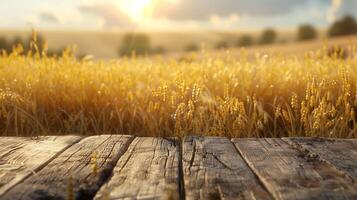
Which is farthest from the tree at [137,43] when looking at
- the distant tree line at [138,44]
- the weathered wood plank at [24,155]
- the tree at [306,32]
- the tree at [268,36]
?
the weathered wood plank at [24,155]

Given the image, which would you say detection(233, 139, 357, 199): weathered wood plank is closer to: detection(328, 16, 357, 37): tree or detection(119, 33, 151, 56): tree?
detection(328, 16, 357, 37): tree

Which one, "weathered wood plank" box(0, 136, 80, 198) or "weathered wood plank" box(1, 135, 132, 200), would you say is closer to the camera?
"weathered wood plank" box(1, 135, 132, 200)

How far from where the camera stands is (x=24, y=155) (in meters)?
2.18

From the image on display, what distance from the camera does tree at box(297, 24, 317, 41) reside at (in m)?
36.0

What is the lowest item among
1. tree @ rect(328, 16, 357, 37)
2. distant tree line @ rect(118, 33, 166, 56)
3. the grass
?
distant tree line @ rect(118, 33, 166, 56)

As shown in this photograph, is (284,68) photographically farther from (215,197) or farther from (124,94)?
(215,197)

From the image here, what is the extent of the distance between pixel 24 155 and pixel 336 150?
4.21 feet

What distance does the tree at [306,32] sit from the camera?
36.0 meters

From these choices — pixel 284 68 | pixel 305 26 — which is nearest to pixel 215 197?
pixel 284 68

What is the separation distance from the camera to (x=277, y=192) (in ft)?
5.46

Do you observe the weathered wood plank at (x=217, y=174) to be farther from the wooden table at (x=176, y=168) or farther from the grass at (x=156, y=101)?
the grass at (x=156, y=101)

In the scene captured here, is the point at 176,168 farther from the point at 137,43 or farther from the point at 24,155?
the point at 137,43

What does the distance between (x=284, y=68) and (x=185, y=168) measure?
3051 mm

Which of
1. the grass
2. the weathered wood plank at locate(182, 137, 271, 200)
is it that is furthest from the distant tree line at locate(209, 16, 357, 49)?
the weathered wood plank at locate(182, 137, 271, 200)
